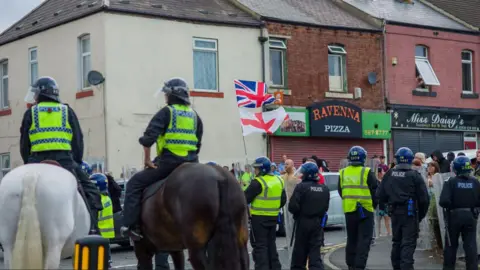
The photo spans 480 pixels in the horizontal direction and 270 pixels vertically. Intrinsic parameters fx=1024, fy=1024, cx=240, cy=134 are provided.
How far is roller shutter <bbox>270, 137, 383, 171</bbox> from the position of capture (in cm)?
3389

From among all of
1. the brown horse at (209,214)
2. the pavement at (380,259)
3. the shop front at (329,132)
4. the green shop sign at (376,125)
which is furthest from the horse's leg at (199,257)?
the green shop sign at (376,125)

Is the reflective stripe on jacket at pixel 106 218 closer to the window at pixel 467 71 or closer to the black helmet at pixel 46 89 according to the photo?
the black helmet at pixel 46 89

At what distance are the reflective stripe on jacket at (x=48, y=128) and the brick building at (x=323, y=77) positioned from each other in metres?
23.0

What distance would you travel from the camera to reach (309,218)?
16.4m

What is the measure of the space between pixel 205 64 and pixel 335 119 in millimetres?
5307

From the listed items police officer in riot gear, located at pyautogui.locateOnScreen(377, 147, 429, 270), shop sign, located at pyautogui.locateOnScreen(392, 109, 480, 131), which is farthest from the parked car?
shop sign, located at pyautogui.locateOnScreen(392, 109, 480, 131)

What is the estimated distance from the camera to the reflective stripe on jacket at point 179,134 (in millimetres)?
12023

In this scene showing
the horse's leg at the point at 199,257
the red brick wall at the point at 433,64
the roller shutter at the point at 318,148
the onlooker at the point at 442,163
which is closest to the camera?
the horse's leg at the point at 199,257

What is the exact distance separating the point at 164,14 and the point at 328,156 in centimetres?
792

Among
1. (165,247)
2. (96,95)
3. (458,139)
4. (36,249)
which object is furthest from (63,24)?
(36,249)

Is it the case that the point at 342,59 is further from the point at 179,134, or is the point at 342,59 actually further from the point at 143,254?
the point at 179,134

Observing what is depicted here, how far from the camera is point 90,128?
31.3 meters

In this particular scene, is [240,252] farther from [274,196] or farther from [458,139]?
[458,139]

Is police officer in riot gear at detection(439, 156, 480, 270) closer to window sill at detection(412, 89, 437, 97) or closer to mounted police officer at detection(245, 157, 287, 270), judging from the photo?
mounted police officer at detection(245, 157, 287, 270)
